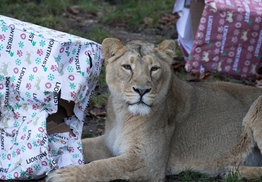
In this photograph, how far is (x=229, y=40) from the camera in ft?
21.5

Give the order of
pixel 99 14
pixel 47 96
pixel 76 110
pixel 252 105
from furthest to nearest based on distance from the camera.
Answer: pixel 99 14, pixel 252 105, pixel 76 110, pixel 47 96

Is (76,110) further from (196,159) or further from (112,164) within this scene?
(196,159)

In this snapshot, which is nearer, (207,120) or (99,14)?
(207,120)

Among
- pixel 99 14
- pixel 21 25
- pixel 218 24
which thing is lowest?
pixel 99 14

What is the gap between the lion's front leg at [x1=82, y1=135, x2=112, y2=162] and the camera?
4.58 m

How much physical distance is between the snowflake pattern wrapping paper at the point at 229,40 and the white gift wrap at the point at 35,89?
2583mm

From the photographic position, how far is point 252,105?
179 inches

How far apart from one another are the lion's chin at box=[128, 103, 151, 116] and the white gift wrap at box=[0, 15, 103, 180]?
0.32 meters

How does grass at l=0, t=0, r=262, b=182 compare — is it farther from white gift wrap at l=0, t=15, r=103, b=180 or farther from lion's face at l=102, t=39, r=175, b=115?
white gift wrap at l=0, t=15, r=103, b=180

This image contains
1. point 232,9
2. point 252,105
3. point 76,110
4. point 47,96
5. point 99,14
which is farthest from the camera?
point 99,14

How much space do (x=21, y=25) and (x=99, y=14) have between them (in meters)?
4.84

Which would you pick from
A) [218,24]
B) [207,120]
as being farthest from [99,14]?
[207,120]

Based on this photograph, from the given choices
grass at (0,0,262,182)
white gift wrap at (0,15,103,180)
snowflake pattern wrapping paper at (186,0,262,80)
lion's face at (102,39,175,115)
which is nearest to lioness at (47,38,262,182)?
lion's face at (102,39,175,115)

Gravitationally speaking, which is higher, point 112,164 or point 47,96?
point 47,96
